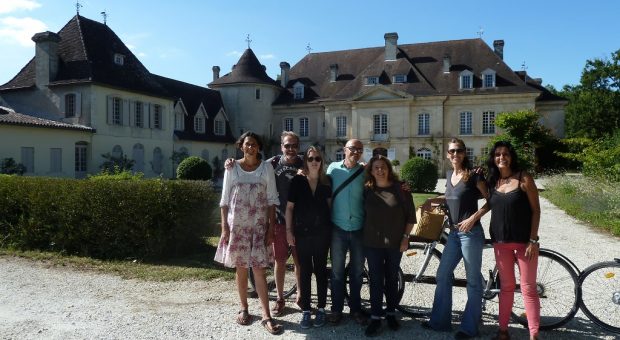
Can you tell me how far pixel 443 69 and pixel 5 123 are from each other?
29945mm

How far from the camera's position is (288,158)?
521 centimetres

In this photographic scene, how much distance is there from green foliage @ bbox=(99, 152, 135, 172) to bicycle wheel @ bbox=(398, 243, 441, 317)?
76.0 feet

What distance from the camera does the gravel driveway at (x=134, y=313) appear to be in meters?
4.62

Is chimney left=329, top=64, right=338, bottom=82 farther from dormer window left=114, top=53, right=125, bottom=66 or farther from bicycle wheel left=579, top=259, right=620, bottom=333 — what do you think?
bicycle wheel left=579, top=259, right=620, bottom=333

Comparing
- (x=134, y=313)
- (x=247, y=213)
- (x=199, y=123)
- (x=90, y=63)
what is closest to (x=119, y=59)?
(x=90, y=63)

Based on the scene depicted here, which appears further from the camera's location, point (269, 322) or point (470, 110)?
point (470, 110)

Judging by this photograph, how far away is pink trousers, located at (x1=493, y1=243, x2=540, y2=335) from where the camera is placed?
4.24 meters

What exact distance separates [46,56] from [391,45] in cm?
2526

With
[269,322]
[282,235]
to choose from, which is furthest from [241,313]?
[282,235]

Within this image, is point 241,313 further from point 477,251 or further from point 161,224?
point 161,224

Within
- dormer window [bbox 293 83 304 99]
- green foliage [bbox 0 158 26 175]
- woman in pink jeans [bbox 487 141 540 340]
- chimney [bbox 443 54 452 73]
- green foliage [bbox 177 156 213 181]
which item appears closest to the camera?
woman in pink jeans [bbox 487 141 540 340]

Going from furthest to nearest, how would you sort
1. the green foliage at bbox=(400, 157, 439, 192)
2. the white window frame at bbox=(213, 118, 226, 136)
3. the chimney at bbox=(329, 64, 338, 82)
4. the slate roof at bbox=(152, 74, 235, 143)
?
the chimney at bbox=(329, 64, 338, 82), the white window frame at bbox=(213, 118, 226, 136), the slate roof at bbox=(152, 74, 235, 143), the green foliage at bbox=(400, 157, 439, 192)

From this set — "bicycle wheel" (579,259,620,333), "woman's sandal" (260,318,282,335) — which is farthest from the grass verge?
"woman's sandal" (260,318,282,335)

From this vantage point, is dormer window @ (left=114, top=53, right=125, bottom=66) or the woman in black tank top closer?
the woman in black tank top
